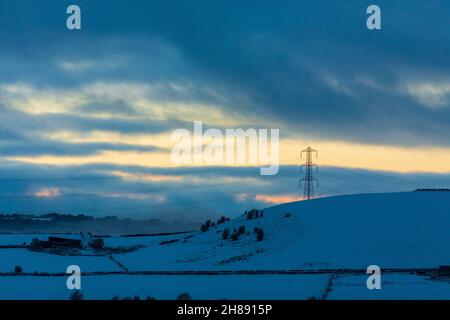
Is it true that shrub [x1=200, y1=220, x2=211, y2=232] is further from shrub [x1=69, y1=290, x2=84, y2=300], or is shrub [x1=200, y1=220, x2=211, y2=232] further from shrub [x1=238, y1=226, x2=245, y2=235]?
shrub [x1=69, y1=290, x2=84, y2=300]

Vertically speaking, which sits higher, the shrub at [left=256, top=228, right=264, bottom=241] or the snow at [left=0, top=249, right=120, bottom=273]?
the shrub at [left=256, top=228, right=264, bottom=241]

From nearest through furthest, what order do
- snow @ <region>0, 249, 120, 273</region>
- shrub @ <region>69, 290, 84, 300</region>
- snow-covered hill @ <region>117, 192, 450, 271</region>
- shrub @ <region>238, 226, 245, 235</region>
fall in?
shrub @ <region>69, 290, 84, 300</region> → snow @ <region>0, 249, 120, 273</region> → snow-covered hill @ <region>117, 192, 450, 271</region> → shrub @ <region>238, 226, 245, 235</region>

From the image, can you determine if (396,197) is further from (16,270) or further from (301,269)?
(16,270)

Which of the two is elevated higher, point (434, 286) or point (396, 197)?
point (396, 197)

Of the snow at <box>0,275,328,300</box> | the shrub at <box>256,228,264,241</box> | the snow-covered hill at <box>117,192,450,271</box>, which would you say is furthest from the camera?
the shrub at <box>256,228,264,241</box>

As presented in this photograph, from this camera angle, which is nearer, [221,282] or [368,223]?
[221,282]

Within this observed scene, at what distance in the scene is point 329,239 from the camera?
42812 millimetres

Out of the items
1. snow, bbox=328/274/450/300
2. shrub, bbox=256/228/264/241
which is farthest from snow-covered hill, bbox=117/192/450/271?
snow, bbox=328/274/450/300

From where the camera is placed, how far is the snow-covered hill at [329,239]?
38.8 meters

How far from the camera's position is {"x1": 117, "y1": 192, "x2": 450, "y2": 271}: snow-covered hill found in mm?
38750
